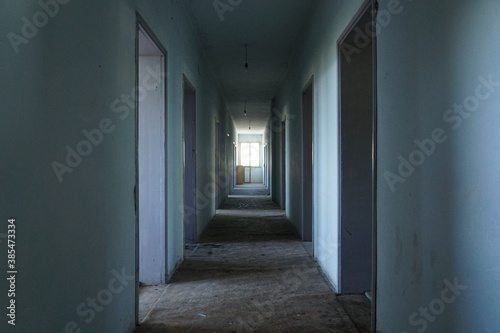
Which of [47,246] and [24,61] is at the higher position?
[24,61]

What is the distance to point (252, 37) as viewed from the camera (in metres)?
5.42

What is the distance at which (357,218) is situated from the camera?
10.6ft

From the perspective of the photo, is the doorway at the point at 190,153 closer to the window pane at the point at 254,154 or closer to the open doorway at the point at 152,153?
the open doorway at the point at 152,153

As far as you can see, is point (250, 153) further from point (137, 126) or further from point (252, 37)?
point (137, 126)

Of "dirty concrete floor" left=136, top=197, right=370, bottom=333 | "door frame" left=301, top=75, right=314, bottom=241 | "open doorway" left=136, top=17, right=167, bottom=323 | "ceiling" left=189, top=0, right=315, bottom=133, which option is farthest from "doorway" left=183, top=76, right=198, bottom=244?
"open doorway" left=136, top=17, right=167, bottom=323

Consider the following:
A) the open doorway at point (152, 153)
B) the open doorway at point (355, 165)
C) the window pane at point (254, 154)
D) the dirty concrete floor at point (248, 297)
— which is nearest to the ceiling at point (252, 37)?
the open doorway at point (152, 153)

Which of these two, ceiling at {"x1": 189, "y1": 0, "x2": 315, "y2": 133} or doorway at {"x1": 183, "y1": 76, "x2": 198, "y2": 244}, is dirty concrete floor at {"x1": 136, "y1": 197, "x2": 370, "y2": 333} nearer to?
doorway at {"x1": 183, "y1": 76, "x2": 198, "y2": 244}

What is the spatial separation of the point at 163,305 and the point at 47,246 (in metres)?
1.77

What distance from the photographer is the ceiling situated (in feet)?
14.4

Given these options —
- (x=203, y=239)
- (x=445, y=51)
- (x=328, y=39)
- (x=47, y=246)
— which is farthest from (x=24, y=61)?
(x=203, y=239)

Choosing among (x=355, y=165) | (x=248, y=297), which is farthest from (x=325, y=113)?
(x=248, y=297)

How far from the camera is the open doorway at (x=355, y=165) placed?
3.17 meters

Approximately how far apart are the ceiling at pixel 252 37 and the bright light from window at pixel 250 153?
1269 cm

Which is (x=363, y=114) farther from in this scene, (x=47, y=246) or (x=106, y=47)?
(x=47, y=246)
